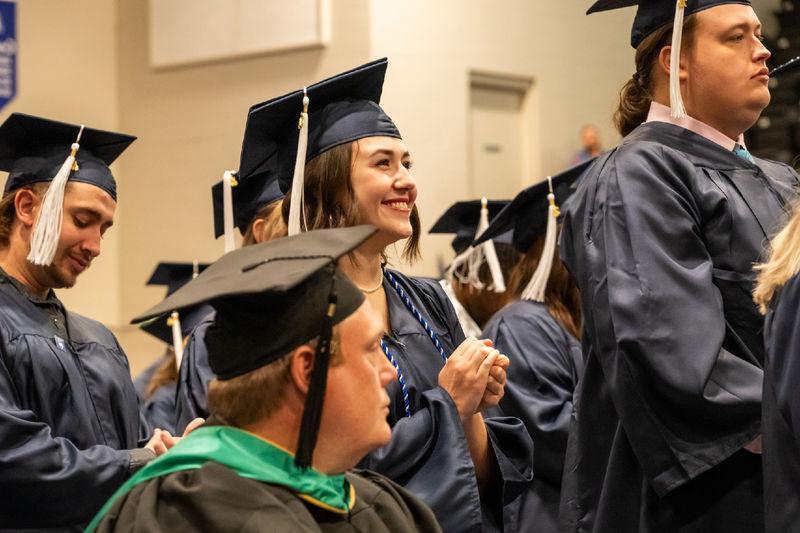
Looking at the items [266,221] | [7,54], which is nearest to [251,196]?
[266,221]

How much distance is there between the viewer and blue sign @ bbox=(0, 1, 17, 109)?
23.3 feet

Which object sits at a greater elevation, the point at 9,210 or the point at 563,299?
the point at 9,210

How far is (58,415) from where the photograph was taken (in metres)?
3.78

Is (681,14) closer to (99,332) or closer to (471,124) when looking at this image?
(99,332)

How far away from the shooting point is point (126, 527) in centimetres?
192

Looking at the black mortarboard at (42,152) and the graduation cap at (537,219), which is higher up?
the black mortarboard at (42,152)

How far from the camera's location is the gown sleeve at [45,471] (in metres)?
3.42

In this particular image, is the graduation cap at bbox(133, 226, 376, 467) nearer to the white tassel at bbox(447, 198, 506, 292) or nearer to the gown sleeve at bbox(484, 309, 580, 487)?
the gown sleeve at bbox(484, 309, 580, 487)

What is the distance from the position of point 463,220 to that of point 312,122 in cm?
250

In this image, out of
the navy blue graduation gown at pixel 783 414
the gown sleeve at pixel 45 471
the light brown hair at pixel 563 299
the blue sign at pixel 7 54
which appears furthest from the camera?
the blue sign at pixel 7 54

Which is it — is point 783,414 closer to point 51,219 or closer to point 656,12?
point 656,12

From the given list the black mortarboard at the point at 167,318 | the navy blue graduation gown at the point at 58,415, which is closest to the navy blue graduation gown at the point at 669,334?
the navy blue graduation gown at the point at 58,415

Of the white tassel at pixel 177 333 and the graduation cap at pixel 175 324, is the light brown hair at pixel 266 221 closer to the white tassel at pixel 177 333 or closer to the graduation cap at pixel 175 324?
the graduation cap at pixel 175 324

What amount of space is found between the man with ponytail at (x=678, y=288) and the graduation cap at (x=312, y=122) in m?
0.64
